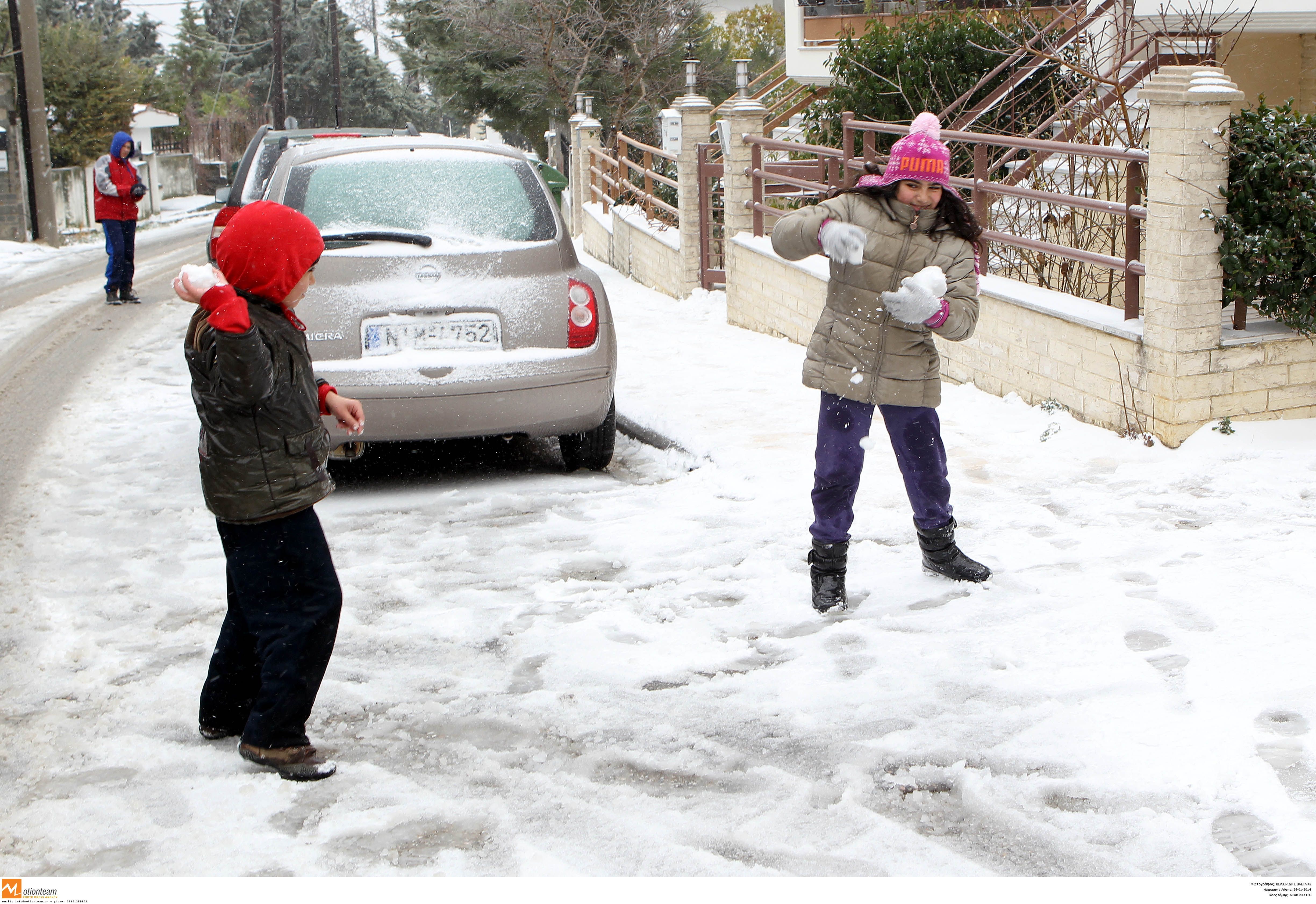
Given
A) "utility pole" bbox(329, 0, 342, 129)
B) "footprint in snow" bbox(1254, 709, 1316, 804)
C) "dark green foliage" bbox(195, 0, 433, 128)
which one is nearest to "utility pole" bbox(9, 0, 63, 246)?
"utility pole" bbox(329, 0, 342, 129)

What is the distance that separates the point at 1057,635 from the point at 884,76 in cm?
1079

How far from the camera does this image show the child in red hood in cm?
333

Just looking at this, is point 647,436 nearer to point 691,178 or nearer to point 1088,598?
point 1088,598

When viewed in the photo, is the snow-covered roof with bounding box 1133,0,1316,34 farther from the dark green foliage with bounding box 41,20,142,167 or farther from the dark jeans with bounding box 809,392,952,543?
the dark green foliage with bounding box 41,20,142,167

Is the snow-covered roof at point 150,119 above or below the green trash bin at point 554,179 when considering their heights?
above

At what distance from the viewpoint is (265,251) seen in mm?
3346

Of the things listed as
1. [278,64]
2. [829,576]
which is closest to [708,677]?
[829,576]

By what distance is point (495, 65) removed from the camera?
1108 inches

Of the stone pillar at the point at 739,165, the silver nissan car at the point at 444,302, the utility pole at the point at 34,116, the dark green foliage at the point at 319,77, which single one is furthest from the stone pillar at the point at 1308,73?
the dark green foliage at the point at 319,77

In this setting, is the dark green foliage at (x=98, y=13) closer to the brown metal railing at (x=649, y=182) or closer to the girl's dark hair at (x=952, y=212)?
the brown metal railing at (x=649, y=182)

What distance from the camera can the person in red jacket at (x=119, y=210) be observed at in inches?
579

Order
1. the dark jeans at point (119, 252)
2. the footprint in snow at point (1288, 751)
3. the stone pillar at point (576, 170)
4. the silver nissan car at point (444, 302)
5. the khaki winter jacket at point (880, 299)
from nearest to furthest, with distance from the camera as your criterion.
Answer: the footprint in snow at point (1288, 751) → the khaki winter jacket at point (880, 299) → the silver nissan car at point (444, 302) → the dark jeans at point (119, 252) → the stone pillar at point (576, 170)

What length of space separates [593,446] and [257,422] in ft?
11.6

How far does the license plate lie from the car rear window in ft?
1.44
